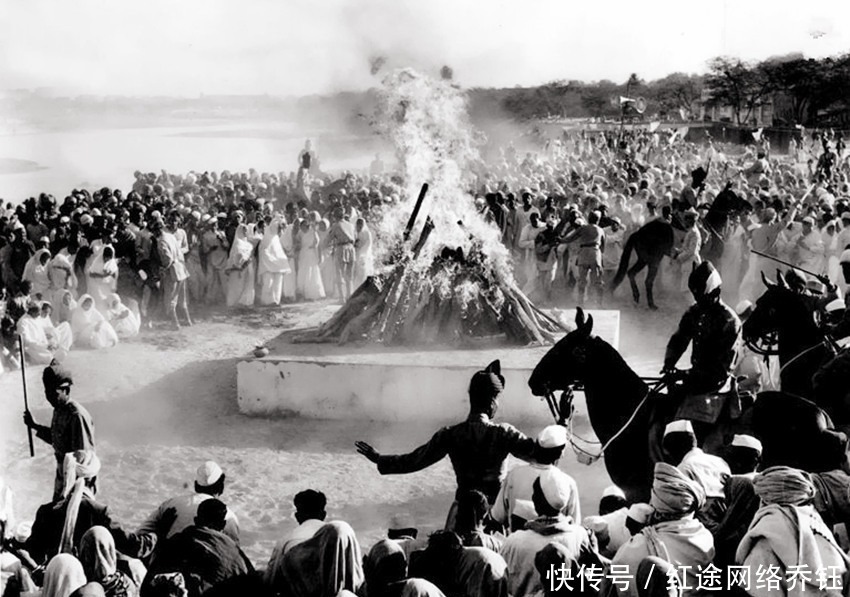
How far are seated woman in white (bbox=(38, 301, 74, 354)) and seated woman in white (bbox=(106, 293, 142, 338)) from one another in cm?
73

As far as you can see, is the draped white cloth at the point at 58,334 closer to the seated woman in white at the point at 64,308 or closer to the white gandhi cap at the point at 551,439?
the seated woman in white at the point at 64,308

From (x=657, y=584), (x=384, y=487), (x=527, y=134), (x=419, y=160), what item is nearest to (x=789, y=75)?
(x=527, y=134)

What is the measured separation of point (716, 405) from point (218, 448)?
4.96 m

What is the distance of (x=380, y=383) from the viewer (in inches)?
385

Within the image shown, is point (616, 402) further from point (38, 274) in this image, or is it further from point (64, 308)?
point (38, 274)

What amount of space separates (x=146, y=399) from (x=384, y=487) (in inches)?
146

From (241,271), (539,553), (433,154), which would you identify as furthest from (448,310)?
(539,553)

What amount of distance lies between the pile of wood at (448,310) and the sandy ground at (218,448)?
3.59 feet

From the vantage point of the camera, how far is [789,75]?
1155 inches

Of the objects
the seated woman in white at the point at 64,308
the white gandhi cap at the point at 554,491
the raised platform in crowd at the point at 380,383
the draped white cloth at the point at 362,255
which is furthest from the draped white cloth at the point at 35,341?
the white gandhi cap at the point at 554,491

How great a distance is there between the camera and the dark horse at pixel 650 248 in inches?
567

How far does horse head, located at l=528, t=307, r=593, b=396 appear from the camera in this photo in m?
7.06

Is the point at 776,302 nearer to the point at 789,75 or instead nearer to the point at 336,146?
the point at 336,146

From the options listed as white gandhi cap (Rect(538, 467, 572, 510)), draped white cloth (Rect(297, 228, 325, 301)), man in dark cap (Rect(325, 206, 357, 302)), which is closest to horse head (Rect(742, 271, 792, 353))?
white gandhi cap (Rect(538, 467, 572, 510))
